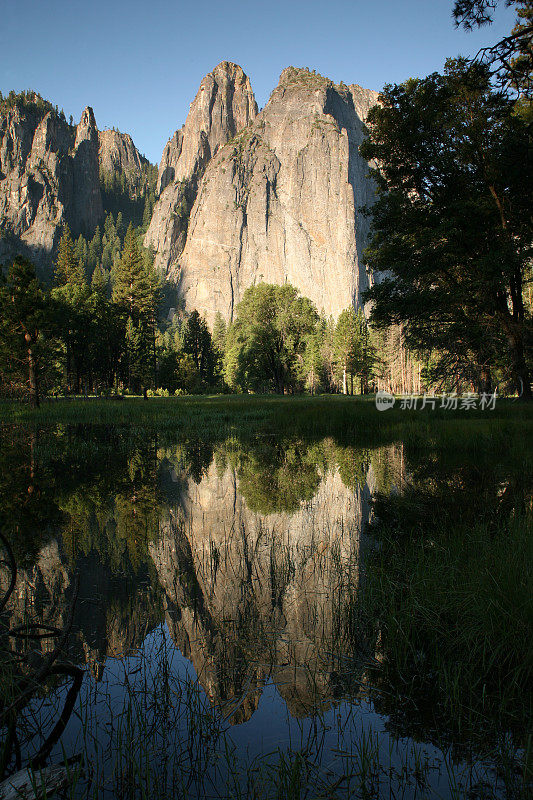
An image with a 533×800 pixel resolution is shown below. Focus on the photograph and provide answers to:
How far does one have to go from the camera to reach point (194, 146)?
16788 cm

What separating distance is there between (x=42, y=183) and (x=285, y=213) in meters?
81.7

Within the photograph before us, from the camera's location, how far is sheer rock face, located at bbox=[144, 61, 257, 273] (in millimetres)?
162750

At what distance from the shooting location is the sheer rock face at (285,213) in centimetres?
13775

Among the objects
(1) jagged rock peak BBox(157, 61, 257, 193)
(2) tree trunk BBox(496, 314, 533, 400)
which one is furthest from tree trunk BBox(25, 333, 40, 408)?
→ (1) jagged rock peak BBox(157, 61, 257, 193)

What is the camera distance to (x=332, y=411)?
21.1 m

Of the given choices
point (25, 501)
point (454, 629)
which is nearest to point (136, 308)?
point (25, 501)

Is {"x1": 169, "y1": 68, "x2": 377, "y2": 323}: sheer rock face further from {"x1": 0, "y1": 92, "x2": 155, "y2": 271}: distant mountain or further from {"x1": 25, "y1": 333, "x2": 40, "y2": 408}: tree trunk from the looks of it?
{"x1": 25, "y1": 333, "x2": 40, "y2": 408}: tree trunk

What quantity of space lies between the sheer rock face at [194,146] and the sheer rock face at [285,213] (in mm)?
12912

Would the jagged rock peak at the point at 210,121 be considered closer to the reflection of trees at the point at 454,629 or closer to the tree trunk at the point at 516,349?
the tree trunk at the point at 516,349

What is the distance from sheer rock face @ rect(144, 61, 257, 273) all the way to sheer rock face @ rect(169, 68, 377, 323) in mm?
12912

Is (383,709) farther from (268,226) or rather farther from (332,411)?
(268,226)

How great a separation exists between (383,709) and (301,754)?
58 centimetres

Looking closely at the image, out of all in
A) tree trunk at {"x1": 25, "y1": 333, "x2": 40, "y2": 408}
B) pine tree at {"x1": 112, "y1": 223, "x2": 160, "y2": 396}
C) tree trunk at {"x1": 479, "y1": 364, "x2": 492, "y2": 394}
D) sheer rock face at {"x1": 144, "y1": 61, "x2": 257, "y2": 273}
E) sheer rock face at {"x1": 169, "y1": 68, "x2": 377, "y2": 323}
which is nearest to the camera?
tree trunk at {"x1": 479, "y1": 364, "x2": 492, "y2": 394}

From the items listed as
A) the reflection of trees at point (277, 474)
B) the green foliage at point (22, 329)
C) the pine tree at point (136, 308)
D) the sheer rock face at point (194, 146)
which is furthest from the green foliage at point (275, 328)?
the sheer rock face at point (194, 146)
